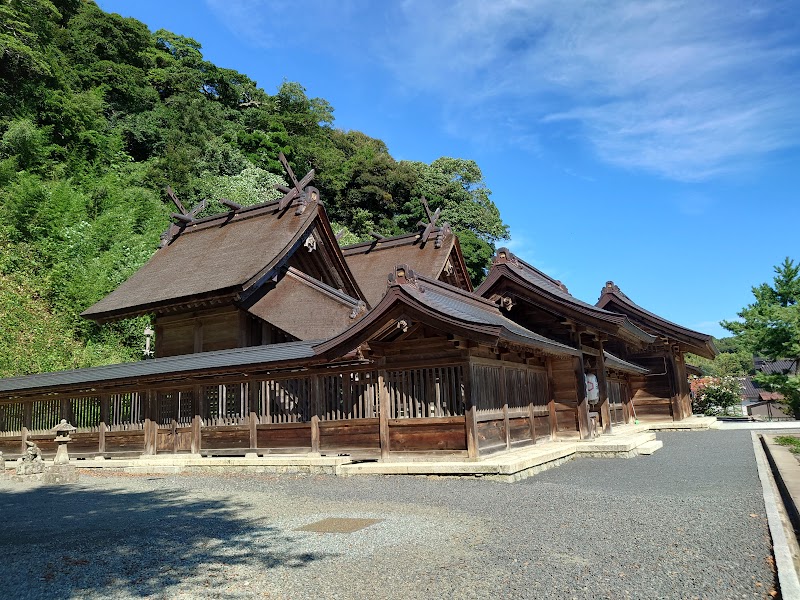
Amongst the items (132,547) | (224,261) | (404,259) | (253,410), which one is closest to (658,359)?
(404,259)

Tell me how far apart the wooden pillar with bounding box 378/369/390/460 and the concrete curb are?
598 cm

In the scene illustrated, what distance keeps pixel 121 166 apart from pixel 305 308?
27.1m

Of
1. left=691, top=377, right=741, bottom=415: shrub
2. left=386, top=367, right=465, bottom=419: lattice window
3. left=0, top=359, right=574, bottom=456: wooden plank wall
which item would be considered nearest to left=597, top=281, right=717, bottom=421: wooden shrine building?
left=0, top=359, right=574, bottom=456: wooden plank wall

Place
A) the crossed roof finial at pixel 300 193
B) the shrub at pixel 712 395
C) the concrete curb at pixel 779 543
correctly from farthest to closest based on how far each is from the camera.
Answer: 1. the shrub at pixel 712 395
2. the crossed roof finial at pixel 300 193
3. the concrete curb at pixel 779 543

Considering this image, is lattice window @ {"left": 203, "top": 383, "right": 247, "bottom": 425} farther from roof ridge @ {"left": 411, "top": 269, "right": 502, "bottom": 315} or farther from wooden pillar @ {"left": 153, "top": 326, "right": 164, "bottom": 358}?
wooden pillar @ {"left": 153, "top": 326, "right": 164, "bottom": 358}

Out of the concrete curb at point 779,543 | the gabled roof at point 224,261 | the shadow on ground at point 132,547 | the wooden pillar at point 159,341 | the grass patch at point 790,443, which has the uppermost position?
the gabled roof at point 224,261

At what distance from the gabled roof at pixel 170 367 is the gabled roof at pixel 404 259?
9.40m

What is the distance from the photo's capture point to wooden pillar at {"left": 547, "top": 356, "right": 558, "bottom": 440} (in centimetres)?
1375

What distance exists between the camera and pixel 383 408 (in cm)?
1082

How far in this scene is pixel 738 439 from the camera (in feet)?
51.9

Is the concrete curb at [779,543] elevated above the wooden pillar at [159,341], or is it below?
below

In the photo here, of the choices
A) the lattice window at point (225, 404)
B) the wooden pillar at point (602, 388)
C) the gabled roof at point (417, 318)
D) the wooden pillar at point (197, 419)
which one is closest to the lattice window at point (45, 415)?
the wooden pillar at point (197, 419)

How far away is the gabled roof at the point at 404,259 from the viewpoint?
2353cm

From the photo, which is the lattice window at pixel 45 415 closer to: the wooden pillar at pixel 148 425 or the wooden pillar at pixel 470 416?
the wooden pillar at pixel 148 425
